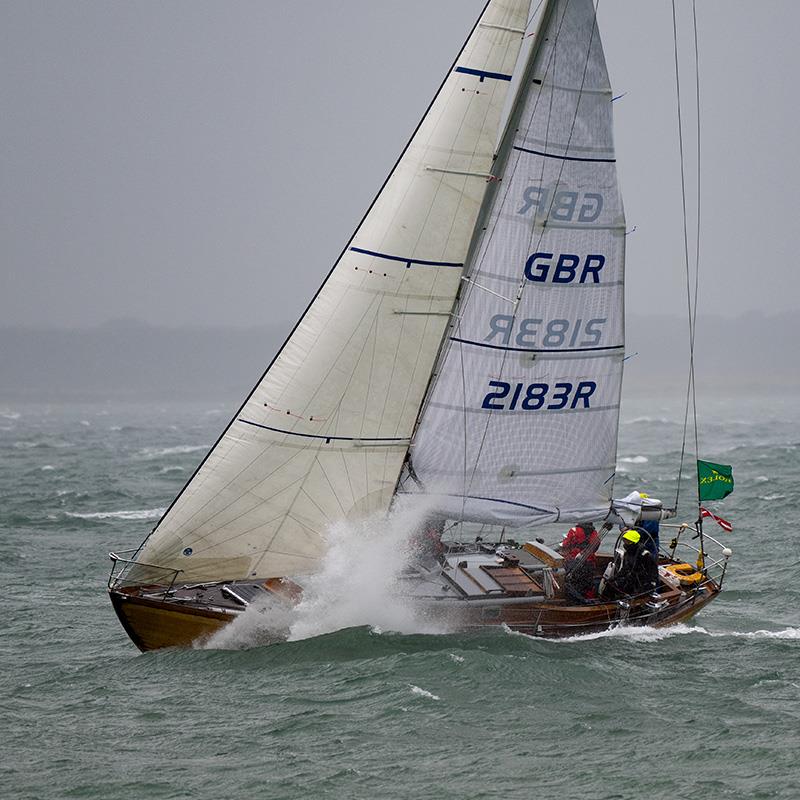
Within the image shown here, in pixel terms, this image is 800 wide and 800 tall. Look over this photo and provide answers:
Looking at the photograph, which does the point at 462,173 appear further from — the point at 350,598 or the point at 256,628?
the point at 256,628

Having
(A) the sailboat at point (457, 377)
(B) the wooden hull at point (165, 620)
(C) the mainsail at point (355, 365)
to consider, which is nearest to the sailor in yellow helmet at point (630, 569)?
(A) the sailboat at point (457, 377)

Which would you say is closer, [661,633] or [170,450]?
[661,633]

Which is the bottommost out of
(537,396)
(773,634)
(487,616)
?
(773,634)

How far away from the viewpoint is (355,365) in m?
14.0

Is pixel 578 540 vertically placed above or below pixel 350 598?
above

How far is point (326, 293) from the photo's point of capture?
549 inches

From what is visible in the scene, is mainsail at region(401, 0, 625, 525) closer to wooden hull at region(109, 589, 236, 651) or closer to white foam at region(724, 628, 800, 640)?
white foam at region(724, 628, 800, 640)

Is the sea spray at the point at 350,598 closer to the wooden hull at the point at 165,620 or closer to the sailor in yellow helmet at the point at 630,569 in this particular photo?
the wooden hull at the point at 165,620

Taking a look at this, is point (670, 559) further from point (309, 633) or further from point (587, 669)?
point (309, 633)

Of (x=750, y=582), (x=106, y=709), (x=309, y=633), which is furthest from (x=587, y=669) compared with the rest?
(x=750, y=582)

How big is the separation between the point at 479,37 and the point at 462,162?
1.51 meters

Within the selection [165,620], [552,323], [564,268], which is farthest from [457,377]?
[165,620]

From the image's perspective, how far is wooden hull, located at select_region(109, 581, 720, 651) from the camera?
1323 cm

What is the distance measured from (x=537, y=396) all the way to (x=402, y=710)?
4.78m
